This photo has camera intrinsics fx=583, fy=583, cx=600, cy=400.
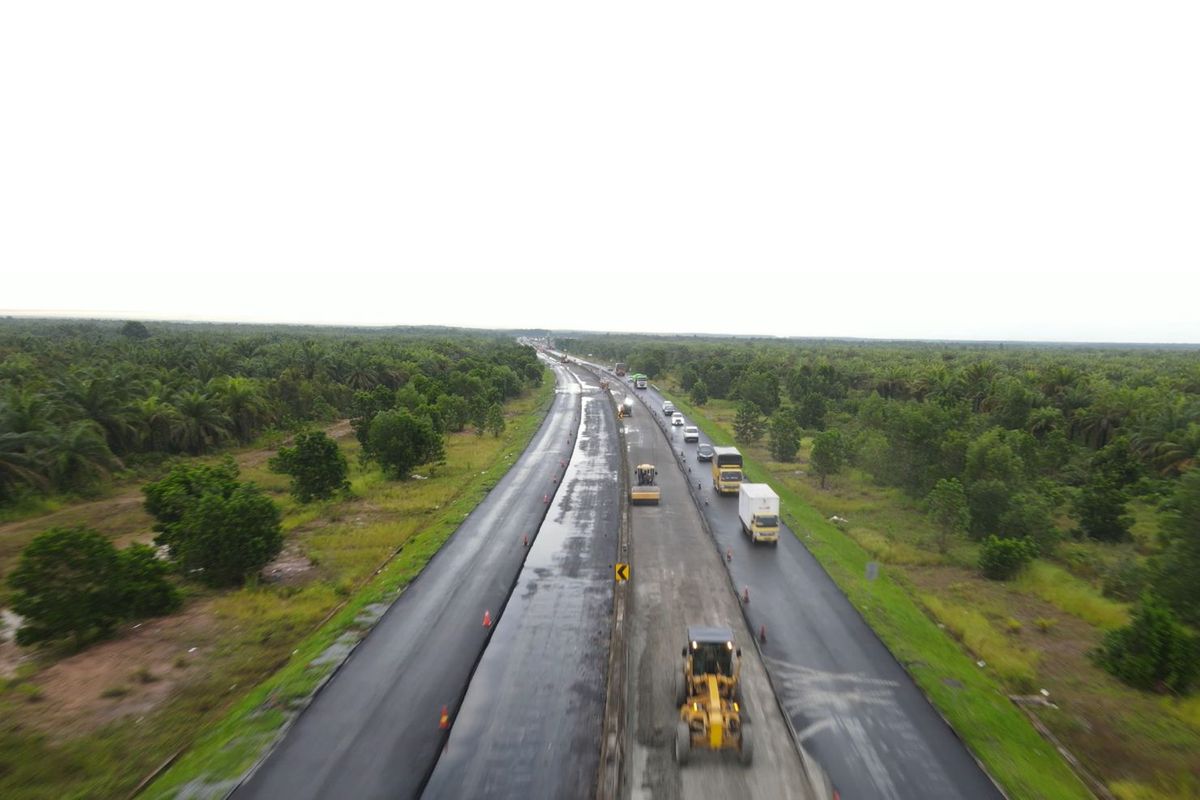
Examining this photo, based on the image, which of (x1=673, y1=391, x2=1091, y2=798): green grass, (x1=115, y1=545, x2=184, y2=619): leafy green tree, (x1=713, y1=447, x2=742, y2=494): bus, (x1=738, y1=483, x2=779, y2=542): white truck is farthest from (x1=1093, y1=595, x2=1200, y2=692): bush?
(x1=115, y1=545, x2=184, y2=619): leafy green tree

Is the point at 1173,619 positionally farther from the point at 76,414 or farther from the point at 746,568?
the point at 76,414

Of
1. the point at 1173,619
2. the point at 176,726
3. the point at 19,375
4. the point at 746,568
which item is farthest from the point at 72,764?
the point at 19,375

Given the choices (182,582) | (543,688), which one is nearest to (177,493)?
(182,582)

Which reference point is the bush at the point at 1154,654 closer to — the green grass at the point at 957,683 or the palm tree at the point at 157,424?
the green grass at the point at 957,683

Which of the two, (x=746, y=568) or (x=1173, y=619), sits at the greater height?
(x=1173, y=619)

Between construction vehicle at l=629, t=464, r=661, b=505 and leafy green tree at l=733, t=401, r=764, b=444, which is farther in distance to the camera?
leafy green tree at l=733, t=401, r=764, b=444

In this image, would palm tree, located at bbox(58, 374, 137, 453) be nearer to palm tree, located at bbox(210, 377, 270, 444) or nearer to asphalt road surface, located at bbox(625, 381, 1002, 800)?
palm tree, located at bbox(210, 377, 270, 444)
